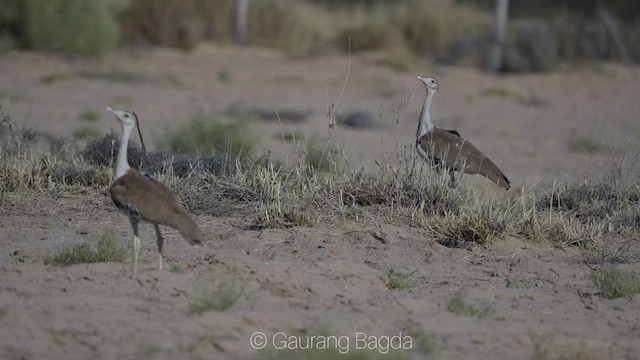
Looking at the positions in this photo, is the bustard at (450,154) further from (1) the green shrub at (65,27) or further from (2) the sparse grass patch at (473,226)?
(1) the green shrub at (65,27)

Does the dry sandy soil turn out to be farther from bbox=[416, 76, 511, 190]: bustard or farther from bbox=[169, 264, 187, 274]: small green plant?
bbox=[416, 76, 511, 190]: bustard

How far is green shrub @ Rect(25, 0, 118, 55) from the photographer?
19.5m

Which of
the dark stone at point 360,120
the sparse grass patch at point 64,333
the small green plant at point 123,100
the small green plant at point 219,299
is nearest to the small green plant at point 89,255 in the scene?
the small green plant at point 219,299

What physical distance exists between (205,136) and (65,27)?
334 inches

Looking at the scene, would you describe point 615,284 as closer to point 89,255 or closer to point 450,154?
point 450,154

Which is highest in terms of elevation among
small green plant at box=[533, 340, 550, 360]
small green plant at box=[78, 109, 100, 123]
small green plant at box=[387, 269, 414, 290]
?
small green plant at box=[533, 340, 550, 360]

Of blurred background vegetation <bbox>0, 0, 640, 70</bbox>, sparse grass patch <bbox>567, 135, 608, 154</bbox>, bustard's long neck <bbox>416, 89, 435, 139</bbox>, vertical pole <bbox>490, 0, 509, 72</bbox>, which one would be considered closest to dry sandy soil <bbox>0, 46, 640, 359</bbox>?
bustard's long neck <bbox>416, 89, 435, 139</bbox>

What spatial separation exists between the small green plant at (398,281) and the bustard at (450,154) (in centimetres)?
192

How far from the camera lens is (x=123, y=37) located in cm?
2084

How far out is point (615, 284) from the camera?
6684 mm

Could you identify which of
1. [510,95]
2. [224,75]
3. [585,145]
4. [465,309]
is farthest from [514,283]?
[224,75]

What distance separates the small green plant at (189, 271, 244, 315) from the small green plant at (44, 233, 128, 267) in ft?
2.94

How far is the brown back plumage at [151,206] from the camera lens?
620 centimetres

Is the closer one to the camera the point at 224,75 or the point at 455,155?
A: the point at 455,155
